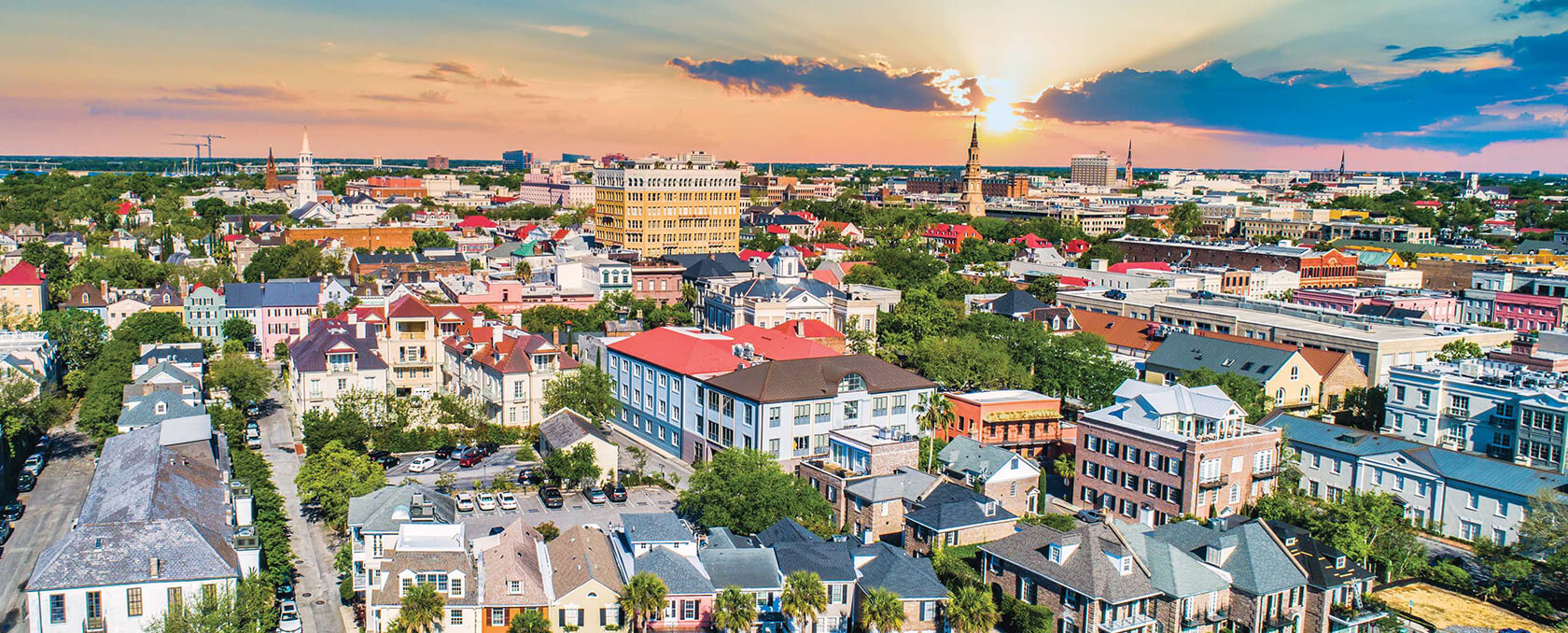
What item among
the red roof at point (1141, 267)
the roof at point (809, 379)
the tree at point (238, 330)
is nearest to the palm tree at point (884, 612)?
the roof at point (809, 379)

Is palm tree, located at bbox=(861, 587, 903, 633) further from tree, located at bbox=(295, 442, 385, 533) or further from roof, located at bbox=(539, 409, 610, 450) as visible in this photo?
tree, located at bbox=(295, 442, 385, 533)

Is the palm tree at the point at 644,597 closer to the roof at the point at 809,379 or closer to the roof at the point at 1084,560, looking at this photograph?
the roof at the point at 1084,560

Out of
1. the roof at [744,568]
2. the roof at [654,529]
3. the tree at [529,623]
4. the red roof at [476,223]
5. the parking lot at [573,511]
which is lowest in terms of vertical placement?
the parking lot at [573,511]

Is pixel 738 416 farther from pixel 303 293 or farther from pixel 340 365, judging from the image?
pixel 303 293

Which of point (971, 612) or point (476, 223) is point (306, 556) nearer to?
point (971, 612)

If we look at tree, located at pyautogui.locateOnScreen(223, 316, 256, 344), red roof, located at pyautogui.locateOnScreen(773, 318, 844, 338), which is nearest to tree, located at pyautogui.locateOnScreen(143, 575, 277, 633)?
red roof, located at pyautogui.locateOnScreen(773, 318, 844, 338)

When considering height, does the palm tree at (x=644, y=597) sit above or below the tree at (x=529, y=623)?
above
